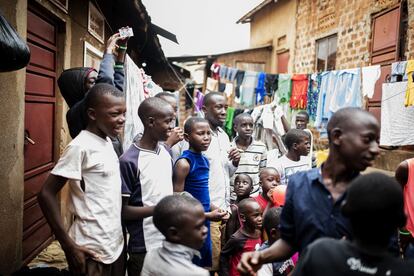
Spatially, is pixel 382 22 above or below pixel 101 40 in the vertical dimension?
above

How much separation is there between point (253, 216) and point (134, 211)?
123 centimetres

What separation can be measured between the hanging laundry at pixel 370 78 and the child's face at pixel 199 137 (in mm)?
4539

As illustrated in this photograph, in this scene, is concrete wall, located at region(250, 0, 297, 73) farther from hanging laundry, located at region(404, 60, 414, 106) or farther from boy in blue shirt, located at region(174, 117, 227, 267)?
boy in blue shirt, located at region(174, 117, 227, 267)

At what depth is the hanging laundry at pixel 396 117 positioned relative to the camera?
19.4 feet

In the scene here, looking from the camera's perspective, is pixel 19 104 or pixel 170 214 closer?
pixel 170 214

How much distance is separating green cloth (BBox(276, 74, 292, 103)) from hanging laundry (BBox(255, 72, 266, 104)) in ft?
1.70

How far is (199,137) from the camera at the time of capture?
3096mm

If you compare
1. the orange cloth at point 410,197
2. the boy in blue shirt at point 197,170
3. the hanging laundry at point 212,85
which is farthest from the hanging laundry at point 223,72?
the orange cloth at point 410,197

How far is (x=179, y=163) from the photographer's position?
294cm

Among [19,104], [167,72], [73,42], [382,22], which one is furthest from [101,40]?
[167,72]

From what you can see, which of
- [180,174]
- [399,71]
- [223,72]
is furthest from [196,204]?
[223,72]

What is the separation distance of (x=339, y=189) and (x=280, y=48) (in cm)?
1295

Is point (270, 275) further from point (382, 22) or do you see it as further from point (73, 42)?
point (382, 22)

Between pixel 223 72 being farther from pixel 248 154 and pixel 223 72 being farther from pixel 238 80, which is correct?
pixel 248 154
